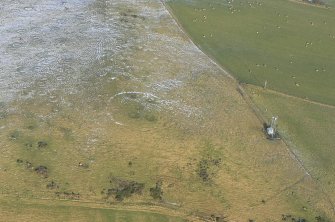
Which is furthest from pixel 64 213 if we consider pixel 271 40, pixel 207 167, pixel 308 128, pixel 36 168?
pixel 271 40

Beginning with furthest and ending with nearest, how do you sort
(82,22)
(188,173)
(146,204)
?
(82,22)
(188,173)
(146,204)

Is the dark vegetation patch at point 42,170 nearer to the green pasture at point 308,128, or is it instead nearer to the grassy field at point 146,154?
the grassy field at point 146,154

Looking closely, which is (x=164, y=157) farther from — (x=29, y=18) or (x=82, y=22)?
(x=29, y=18)

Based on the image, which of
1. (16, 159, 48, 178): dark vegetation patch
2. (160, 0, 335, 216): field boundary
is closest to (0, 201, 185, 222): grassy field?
(16, 159, 48, 178): dark vegetation patch

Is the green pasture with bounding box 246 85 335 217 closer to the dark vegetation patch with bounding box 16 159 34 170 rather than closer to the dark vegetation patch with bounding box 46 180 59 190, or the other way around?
the dark vegetation patch with bounding box 46 180 59 190

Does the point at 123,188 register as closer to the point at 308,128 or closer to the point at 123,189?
the point at 123,189

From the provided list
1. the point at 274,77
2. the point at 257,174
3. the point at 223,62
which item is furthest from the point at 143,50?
the point at 257,174
